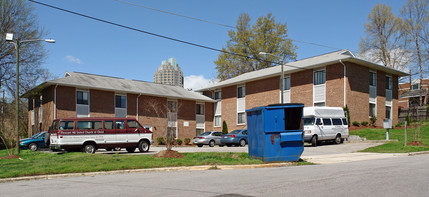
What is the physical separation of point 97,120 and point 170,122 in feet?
68.4

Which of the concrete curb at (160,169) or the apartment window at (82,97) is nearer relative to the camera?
the concrete curb at (160,169)

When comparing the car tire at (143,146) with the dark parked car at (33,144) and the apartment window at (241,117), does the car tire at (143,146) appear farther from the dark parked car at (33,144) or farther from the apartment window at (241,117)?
the apartment window at (241,117)

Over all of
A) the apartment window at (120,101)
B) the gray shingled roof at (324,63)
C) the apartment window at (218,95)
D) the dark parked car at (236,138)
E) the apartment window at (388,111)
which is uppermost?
the gray shingled roof at (324,63)

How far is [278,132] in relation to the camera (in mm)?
13641

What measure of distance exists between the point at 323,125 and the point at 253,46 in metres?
31.7

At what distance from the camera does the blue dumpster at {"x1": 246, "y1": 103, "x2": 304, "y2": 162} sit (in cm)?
1363

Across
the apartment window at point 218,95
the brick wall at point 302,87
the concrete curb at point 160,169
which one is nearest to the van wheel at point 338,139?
the brick wall at point 302,87

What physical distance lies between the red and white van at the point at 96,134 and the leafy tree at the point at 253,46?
34.9m

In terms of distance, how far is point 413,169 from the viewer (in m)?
10.8

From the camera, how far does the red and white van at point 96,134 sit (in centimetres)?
1941

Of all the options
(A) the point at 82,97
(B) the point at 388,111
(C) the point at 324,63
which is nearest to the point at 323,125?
(C) the point at 324,63

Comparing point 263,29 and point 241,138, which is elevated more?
point 263,29

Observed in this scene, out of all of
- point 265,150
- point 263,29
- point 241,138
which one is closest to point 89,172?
point 265,150

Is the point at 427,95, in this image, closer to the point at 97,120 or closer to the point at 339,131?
the point at 339,131
